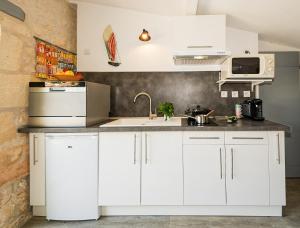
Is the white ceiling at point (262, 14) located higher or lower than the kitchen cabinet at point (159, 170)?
higher

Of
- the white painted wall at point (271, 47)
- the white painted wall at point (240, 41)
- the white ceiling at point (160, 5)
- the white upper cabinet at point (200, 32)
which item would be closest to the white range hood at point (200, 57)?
the white upper cabinet at point (200, 32)

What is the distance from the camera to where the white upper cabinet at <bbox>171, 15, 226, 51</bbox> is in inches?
114

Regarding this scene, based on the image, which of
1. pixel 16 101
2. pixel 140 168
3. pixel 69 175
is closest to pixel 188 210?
pixel 140 168

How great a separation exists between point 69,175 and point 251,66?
2253 mm

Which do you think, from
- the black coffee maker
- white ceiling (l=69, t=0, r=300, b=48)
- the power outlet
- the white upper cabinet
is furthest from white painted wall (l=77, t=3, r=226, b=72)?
the black coffee maker

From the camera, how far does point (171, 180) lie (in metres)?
2.38

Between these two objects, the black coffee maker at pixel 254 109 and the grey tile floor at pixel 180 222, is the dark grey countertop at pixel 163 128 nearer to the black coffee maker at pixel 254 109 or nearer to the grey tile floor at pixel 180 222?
the black coffee maker at pixel 254 109

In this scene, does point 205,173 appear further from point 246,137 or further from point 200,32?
point 200,32

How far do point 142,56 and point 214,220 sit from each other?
2.12 meters

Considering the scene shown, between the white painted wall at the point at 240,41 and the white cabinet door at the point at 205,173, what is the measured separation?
1584mm

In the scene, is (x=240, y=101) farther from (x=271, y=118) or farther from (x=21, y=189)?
(x=21, y=189)

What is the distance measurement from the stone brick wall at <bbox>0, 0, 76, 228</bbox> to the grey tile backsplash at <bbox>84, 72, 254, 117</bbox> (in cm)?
100

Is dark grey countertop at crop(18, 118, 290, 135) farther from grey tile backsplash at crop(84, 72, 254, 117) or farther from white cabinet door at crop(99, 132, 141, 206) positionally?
grey tile backsplash at crop(84, 72, 254, 117)

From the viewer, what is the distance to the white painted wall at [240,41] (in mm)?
3295
